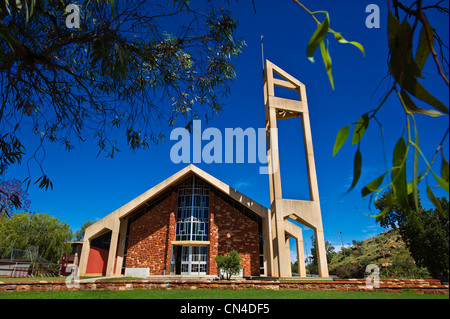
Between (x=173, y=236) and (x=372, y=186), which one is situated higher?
(x=173, y=236)

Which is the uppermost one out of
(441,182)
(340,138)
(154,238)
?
(154,238)

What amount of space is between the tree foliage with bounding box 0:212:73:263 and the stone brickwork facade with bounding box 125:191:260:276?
15.5 metres

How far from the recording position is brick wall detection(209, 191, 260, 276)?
19.2m

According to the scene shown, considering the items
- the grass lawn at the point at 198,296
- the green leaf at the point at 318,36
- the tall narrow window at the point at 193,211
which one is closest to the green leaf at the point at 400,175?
the green leaf at the point at 318,36

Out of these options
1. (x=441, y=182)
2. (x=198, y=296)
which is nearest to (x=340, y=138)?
(x=441, y=182)

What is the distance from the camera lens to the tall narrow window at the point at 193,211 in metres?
20.3

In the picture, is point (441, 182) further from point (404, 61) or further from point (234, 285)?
point (234, 285)

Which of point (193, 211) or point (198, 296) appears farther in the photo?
point (193, 211)

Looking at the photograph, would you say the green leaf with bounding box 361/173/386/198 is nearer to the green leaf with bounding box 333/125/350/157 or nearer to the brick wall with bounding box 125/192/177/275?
the green leaf with bounding box 333/125/350/157

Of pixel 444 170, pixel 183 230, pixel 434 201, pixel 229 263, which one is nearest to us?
pixel 444 170

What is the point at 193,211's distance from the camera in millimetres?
21016

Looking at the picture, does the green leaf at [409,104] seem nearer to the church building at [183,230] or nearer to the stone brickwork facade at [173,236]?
the church building at [183,230]

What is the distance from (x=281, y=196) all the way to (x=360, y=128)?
1579 cm

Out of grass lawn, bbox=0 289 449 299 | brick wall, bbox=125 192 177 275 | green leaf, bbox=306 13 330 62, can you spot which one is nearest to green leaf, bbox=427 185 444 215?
green leaf, bbox=306 13 330 62
